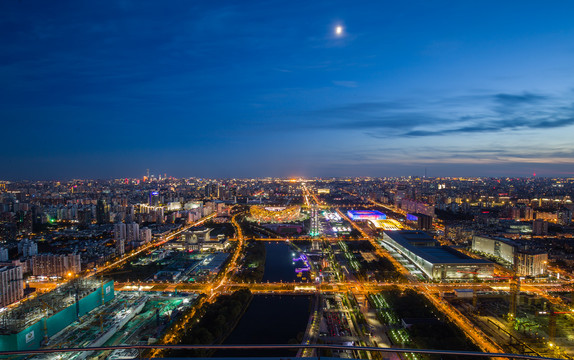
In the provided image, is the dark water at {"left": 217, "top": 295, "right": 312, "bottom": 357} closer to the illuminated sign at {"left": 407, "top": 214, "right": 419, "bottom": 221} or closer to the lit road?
the lit road

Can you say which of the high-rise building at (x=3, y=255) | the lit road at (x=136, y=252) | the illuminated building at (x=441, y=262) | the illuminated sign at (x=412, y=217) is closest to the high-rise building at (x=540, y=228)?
the illuminated sign at (x=412, y=217)

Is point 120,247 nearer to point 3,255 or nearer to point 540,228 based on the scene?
point 3,255

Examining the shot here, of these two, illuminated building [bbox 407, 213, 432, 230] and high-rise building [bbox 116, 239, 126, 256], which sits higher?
illuminated building [bbox 407, 213, 432, 230]

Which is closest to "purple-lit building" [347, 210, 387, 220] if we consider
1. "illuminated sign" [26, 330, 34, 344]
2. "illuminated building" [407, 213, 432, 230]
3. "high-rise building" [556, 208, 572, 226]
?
"illuminated building" [407, 213, 432, 230]

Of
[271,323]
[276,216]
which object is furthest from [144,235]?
[271,323]

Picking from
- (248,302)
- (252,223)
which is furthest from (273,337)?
(252,223)
